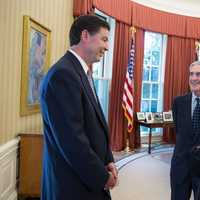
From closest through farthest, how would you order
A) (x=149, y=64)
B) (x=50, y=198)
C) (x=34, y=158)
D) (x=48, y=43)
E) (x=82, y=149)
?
(x=82, y=149) < (x=50, y=198) < (x=34, y=158) < (x=48, y=43) < (x=149, y=64)

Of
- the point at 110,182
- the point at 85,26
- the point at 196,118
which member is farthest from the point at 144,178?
the point at 85,26

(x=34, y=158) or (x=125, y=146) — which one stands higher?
(x=34, y=158)

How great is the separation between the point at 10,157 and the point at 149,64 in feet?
15.0

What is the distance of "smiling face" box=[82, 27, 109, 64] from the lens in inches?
55.3

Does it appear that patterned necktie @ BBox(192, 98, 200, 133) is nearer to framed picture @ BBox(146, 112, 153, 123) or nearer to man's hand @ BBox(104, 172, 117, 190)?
man's hand @ BBox(104, 172, 117, 190)

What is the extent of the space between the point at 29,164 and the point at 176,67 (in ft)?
15.4

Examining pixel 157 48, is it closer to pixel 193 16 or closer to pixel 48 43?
pixel 193 16

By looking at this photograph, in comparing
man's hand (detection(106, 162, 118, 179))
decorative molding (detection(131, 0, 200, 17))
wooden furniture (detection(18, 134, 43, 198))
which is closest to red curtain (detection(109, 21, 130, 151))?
decorative molding (detection(131, 0, 200, 17))

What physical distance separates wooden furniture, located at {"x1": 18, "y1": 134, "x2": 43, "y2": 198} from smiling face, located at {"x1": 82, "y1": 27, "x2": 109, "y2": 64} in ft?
5.39

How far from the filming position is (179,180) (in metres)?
2.22

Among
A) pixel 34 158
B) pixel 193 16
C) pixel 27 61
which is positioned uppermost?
pixel 193 16

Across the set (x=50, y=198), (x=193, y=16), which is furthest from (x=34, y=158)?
(x=193, y=16)

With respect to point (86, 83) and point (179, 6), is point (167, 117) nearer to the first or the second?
point (179, 6)

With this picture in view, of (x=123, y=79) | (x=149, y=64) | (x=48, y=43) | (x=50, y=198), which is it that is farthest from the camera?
(x=149, y=64)
